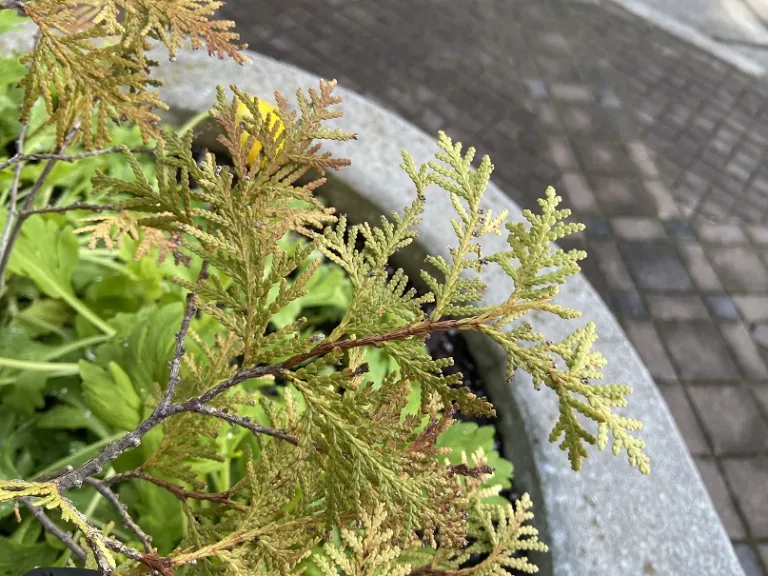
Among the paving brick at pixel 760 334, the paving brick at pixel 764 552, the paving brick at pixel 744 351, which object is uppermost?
the paving brick at pixel 760 334

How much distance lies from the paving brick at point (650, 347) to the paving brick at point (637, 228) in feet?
1.64

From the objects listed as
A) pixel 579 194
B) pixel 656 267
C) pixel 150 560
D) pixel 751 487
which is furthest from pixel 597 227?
pixel 150 560

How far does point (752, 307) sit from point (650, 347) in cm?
67

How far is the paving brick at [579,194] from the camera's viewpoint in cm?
310

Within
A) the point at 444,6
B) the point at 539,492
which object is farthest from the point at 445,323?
the point at 444,6

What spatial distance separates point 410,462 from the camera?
74cm

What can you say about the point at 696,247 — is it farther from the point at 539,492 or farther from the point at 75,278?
the point at 75,278

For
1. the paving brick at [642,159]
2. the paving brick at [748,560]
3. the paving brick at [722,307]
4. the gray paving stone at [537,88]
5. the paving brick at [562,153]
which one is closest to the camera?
the paving brick at [748,560]

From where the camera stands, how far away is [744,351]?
279 centimetres

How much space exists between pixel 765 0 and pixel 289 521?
557 cm

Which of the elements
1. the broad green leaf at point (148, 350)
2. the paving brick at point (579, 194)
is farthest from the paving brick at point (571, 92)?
the broad green leaf at point (148, 350)

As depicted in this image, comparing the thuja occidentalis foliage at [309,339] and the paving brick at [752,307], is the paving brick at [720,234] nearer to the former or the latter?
the paving brick at [752,307]

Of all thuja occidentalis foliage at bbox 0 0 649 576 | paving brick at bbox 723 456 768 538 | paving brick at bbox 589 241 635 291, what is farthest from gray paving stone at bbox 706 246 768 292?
thuja occidentalis foliage at bbox 0 0 649 576

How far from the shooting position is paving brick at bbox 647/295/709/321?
9.26 ft
